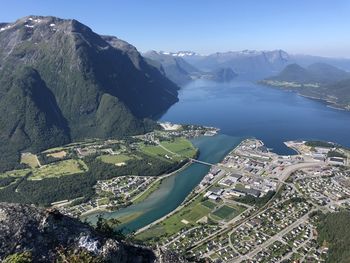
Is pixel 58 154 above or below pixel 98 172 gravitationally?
below

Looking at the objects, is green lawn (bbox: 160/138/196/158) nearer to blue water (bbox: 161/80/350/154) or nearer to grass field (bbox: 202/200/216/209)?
blue water (bbox: 161/80/350/154)

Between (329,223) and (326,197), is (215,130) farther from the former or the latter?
(329,223)

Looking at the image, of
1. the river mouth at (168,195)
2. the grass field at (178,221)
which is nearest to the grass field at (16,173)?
the river mouth at (168,195)

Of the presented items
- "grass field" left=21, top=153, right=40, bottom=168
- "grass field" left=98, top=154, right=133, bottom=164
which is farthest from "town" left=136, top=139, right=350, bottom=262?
"grass field" left=21, top=153, right=40, bottom=168

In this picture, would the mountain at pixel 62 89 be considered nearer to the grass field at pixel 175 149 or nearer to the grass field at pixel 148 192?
the grass field at pixel 175 149

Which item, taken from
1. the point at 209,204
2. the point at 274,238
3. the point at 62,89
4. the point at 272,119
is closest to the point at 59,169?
the point at 209,204

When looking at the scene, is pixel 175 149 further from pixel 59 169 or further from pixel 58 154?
pixel 59 169

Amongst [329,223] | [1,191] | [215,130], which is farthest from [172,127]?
[329,223]

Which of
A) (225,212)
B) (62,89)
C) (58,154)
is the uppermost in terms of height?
(62,89)
